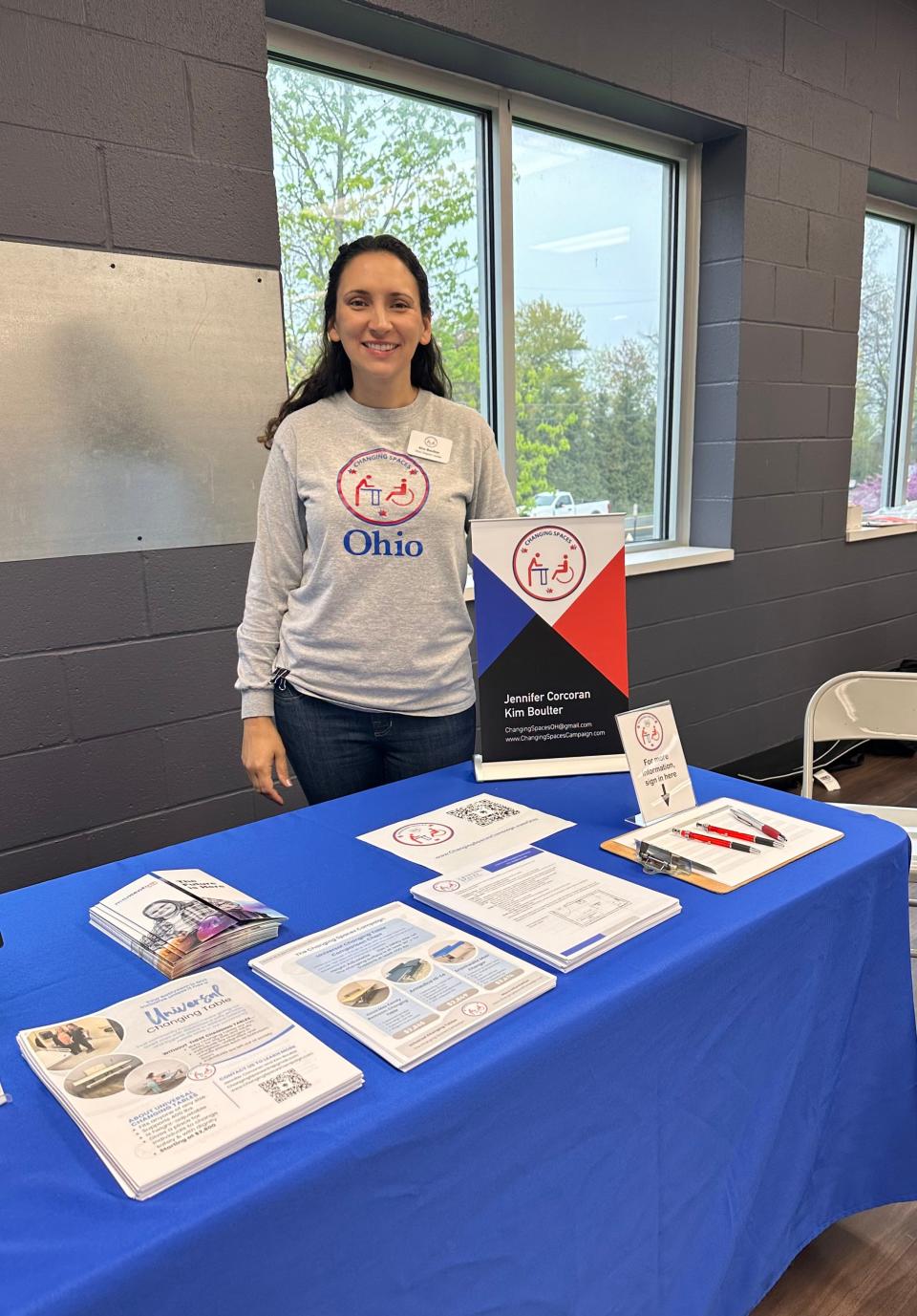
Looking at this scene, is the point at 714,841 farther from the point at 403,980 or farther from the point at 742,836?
the point at 403,980

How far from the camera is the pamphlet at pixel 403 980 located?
818 millimetres

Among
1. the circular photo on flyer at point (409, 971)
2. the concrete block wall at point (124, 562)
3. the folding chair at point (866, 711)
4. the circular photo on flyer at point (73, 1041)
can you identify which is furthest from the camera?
the folding chair at point (866, 711)

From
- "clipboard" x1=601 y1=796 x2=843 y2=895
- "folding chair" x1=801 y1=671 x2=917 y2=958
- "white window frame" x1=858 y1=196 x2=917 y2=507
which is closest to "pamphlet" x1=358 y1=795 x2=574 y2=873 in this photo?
"clipboard" x1=601 y1=796 x2=843 y2=895

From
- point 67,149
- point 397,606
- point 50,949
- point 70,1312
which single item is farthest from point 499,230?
point 70,1312

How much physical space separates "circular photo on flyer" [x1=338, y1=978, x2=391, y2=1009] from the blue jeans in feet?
2.26

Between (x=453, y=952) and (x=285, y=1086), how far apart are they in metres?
0.25

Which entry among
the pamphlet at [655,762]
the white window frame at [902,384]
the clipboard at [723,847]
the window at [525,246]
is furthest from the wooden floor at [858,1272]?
the white window frame at [902,384]

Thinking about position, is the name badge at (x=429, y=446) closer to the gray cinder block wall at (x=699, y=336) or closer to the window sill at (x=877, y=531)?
the gray cinder block wall at (x=699, y=336)

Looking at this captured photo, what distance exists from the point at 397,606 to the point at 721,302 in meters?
2.41

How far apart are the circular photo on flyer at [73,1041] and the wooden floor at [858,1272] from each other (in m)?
1.07

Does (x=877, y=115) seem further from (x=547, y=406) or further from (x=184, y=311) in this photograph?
(x=184, y=311)

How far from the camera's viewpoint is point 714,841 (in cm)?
122

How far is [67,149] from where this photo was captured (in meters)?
1.80

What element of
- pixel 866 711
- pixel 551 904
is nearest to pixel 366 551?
pixel 551 904
